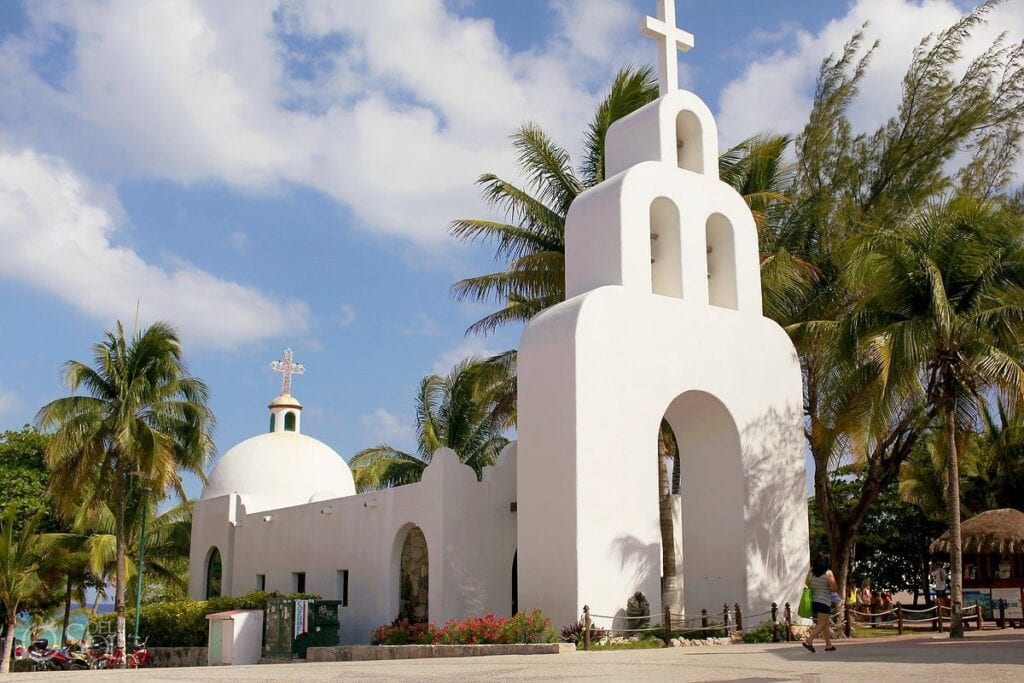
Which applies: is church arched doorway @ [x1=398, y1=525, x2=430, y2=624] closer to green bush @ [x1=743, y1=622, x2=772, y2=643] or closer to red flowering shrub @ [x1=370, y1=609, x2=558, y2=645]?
red flowering shrub @ [x1=370, y1=609, x2=558, y2=645]

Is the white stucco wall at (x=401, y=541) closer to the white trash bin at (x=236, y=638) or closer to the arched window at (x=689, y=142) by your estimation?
the white trash bin at (x=236, y=638)

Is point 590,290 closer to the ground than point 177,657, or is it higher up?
higher up

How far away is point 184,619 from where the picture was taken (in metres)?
25.0

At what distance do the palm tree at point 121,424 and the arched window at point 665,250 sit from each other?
561 inches

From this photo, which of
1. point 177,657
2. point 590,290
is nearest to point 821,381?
point 590,290

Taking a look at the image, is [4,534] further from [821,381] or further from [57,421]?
[821,381]

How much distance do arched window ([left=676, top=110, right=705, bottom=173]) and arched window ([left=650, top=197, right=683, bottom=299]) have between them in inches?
48.8

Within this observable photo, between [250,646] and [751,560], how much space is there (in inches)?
396

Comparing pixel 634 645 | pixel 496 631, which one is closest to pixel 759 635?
pixel 634 645

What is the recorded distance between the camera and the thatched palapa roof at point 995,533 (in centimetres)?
2206

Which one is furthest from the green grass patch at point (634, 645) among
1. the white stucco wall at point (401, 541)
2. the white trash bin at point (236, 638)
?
the white trash bin at point (236, 638)

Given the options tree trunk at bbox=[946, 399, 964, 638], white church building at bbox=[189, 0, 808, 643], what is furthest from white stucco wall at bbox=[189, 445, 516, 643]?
tree trunk at bbox=[946, 399, 964, 638]

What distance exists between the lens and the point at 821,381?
20828 mm

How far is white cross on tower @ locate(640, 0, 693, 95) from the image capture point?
1977 centimetres
